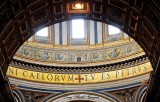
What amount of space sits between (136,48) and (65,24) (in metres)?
4.88

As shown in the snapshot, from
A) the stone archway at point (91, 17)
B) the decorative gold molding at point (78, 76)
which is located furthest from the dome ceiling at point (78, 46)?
the stone archway at point (91, 17)

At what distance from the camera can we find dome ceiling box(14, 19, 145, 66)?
30047 mm

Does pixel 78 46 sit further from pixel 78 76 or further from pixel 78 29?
pixel 78 76

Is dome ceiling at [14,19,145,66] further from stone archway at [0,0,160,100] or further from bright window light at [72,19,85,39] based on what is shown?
stone archway at [0,0,160,100]

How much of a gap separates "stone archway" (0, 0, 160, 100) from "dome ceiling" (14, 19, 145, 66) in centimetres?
942

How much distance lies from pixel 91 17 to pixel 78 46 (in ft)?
34.9

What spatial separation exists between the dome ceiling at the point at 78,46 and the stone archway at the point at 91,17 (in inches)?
371

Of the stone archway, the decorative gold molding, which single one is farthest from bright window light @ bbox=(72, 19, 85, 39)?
the stone archway

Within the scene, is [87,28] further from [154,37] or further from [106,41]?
[154,37]

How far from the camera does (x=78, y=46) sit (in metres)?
31.3

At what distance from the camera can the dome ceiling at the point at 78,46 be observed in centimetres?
3005

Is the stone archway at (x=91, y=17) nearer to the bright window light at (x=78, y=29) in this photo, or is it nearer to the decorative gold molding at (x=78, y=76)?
the decorative gold molding at (x=78, y=76)

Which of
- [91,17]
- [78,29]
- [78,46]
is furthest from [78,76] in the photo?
[91,17]

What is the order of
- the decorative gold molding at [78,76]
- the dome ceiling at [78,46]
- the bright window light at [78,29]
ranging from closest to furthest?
the decorative gold molding at [78,76] → the dome ceiling at [78,46] → the bright window light at [78,29]
